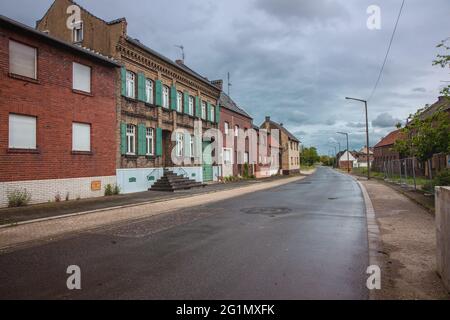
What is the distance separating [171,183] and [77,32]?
→ 10780mm

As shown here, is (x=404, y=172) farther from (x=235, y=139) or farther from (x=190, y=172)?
(x=190, y=172)

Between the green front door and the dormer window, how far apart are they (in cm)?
1223

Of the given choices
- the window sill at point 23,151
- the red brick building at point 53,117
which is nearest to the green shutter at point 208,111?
the red brick building at point 53,117

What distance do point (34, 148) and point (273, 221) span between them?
10140 mm

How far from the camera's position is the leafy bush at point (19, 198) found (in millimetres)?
12145

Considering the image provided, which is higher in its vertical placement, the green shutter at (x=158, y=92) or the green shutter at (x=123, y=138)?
the green shutter at (x=158, y=92)

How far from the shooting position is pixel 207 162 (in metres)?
28.0

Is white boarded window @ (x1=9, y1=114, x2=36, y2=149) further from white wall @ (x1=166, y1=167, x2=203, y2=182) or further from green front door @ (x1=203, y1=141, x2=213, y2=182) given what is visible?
green front door @ (x1=203, y1=141, x2=213, y2=182)

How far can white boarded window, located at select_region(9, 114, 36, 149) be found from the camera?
12.5 m

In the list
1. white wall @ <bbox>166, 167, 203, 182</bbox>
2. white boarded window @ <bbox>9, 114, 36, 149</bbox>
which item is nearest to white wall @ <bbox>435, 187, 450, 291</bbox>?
white boarded window @ <bbox>9, 114, 36, 149</bbox>

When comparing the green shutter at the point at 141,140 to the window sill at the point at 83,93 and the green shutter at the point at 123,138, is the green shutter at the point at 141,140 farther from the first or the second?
the window sill at the point at 83,93

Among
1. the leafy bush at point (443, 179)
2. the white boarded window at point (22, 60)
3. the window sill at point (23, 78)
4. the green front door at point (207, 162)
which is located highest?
the white boarded window at point (22, 60)

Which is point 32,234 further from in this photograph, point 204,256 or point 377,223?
point 377,223

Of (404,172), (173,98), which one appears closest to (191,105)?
(173,98)
